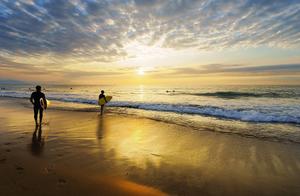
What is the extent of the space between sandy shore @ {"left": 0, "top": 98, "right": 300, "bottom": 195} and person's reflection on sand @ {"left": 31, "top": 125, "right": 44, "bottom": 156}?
3 centimetres

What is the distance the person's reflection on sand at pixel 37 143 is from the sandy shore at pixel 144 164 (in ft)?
0.08

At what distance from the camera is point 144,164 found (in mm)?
5520

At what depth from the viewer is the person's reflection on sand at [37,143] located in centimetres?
632

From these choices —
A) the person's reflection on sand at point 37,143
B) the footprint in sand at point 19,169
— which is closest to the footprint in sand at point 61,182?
the footprint in sand at point 19,169

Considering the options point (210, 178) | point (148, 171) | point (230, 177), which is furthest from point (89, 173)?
point (230, 177)

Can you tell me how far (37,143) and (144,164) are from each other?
3918mm

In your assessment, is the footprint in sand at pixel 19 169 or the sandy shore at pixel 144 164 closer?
the sandy shore at pixel 144 164

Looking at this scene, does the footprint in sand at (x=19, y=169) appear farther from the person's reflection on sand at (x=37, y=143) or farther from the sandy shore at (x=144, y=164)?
the person's reflection on sand at (x=37, y=143)

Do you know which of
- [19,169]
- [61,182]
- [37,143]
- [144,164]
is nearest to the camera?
[61,182]

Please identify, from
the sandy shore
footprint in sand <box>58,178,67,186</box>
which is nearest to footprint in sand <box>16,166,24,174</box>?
the sandy shore

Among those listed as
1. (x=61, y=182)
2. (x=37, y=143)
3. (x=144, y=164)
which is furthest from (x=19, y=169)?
(x=144, y=164)

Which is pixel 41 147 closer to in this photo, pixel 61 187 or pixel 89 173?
pixel 89 173

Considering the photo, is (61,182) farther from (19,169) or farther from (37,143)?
(37,143)

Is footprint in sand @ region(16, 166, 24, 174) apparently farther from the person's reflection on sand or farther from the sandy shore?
the person's reflection on sand
